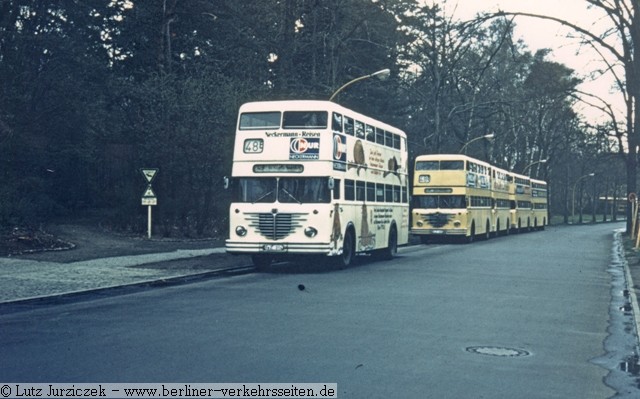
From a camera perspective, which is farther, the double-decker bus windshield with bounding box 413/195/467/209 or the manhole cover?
the double-decker bus windshield with bounding box 413/195/467/209

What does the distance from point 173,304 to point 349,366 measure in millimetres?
5734

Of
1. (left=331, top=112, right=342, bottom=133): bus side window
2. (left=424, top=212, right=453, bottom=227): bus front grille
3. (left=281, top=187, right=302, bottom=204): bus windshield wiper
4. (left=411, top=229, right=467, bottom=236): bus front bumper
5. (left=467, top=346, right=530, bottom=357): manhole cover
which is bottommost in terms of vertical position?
(left=467, top=346, right=530, bottom=357): manhole cover

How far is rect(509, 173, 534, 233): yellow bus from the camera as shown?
2179 inches

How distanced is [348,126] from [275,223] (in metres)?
3.54

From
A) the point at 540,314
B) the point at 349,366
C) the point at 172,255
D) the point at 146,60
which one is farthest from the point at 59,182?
the point at 349,366

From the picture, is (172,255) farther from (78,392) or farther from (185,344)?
(78,392)

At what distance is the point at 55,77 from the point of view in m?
32.8

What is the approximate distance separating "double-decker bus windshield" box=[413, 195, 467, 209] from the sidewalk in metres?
13.2

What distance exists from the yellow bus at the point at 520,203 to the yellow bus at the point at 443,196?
1512 cm

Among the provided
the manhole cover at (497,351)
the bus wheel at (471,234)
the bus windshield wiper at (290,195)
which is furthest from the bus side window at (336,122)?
the bus wheel at (471,234)

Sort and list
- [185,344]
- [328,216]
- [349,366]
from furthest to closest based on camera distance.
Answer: [328,216] → [185,344] → [349,366]

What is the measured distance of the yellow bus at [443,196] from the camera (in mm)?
39375

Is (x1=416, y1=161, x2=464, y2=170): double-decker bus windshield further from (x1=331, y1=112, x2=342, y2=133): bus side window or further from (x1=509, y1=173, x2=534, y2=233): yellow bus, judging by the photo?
(x1=331, y1=112, x2=342, y2=133): bus side window

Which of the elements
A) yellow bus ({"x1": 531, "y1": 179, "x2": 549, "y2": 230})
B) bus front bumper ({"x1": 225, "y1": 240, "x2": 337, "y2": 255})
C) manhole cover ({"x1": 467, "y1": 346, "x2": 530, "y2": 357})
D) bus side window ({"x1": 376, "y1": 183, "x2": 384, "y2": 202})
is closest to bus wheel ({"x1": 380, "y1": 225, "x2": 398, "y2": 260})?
bus side window ({"x1": 376, "y1": 183, "x2": 384, "y2": 202})
